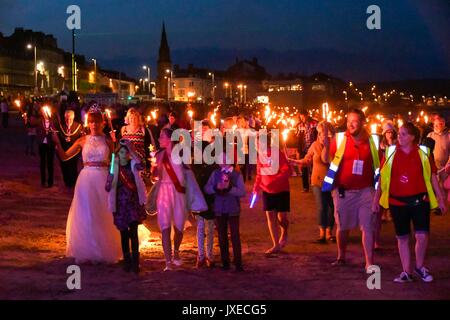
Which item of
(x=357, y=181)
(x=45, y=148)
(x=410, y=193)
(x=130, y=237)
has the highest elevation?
(x=45, y=148)

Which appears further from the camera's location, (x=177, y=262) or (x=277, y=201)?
(x=277, y=201)

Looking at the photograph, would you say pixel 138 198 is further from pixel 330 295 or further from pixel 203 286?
pixel 330 295

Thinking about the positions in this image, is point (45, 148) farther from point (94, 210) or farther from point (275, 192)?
point (275, 192)

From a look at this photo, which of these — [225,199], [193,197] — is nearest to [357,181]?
[225,199]

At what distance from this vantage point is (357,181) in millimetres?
9352

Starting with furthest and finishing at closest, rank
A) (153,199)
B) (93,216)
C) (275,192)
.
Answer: (275,192), (93,216), (153,199)

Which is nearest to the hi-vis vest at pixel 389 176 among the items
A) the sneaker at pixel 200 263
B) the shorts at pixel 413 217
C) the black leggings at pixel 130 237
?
the shorts at pixel 413 217

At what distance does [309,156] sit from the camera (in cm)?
1223

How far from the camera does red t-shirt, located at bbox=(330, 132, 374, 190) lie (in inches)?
368

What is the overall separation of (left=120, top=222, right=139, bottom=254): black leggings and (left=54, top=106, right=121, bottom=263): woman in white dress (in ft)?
1.78

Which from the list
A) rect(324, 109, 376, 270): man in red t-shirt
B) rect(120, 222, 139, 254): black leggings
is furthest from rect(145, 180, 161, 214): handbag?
rect(324, 109, 376, 270): man in red t-shirt

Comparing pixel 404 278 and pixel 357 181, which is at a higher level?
pixel 357 181

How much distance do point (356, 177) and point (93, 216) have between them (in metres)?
3.58

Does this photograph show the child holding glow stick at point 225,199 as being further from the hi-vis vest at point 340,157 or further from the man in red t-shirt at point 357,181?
the man in red t-shirt at point 357,181
